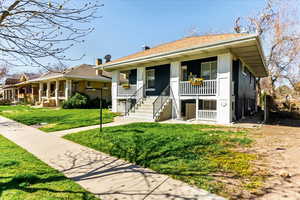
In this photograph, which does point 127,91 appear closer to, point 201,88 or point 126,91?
point 126,91

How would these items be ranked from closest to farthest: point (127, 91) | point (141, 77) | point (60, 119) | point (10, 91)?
point (60, 119), point (141, 77), point (127, 91), point (10, 91)

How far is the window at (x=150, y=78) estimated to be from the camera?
12.8 m

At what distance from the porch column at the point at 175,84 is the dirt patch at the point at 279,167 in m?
5.28

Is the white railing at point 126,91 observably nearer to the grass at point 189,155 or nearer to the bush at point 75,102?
the bush at point 75,102

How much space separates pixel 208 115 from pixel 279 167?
6020mm

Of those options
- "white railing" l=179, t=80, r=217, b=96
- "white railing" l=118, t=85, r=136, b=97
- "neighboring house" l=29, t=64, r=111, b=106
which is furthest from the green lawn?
"neighboring house" l=29, t=64, r=111, b=106

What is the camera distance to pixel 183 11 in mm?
11000

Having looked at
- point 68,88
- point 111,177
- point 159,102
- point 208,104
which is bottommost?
point 111,177

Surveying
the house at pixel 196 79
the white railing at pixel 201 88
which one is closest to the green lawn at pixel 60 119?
the house at pixel 196 79

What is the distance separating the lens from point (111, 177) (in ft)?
10.2

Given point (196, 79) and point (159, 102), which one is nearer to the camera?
point (196, 79)

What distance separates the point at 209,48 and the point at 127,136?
6053 mm

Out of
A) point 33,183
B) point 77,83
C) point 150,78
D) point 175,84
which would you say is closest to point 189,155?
point 33,183

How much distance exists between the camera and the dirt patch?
8.04 feet
